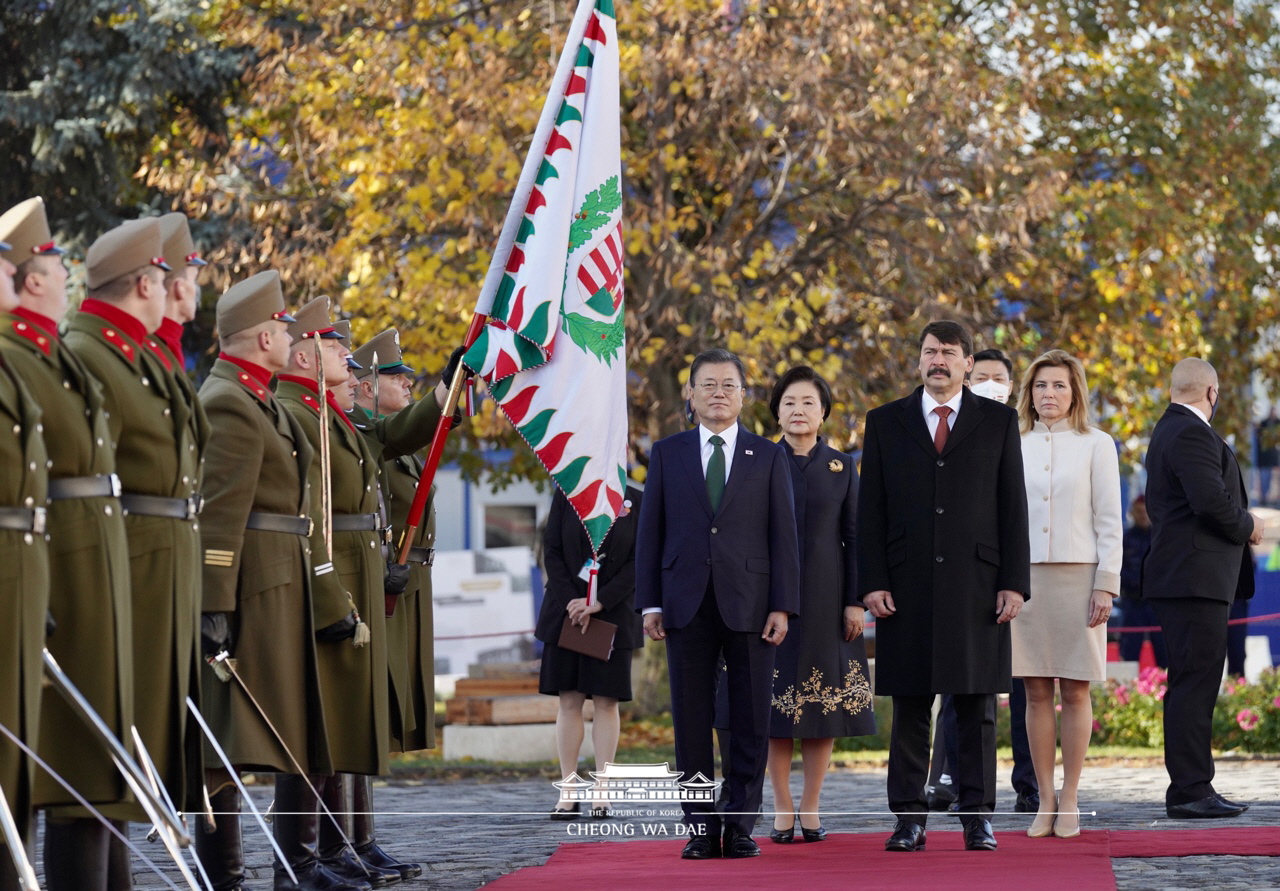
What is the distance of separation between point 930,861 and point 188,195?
37.6 ft

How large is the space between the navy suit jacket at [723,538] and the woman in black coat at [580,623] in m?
2.27

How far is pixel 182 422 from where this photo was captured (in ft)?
19.9

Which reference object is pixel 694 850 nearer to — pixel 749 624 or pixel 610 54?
pixel 749 624

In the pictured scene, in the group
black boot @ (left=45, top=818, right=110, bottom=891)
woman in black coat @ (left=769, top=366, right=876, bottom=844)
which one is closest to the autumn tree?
woman in black coat @ (left=769, top=366, right=876, bottom=844)

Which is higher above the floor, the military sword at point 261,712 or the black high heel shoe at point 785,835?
the military sword at point 261,712

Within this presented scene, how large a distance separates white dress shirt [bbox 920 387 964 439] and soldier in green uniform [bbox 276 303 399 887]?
2.41 metres

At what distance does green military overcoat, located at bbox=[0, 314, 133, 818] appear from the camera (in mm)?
5445

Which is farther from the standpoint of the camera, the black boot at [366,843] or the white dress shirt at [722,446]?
the white dress shirt at [722,446]

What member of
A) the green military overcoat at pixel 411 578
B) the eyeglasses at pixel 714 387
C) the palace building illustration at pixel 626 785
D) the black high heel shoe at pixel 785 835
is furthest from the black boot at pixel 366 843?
the eyeglasses at pixel 714 387

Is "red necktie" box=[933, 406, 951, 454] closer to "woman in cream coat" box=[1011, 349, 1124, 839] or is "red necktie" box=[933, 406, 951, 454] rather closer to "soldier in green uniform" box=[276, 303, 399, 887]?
"woman in cream coat" box=[1011, 349, 1124, 839]

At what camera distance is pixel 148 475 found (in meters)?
5.97

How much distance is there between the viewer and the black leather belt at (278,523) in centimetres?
712

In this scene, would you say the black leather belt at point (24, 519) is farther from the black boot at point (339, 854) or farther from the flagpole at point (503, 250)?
the flagpole at point (503, 250)

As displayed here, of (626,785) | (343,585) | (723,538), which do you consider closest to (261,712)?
(343,585)
